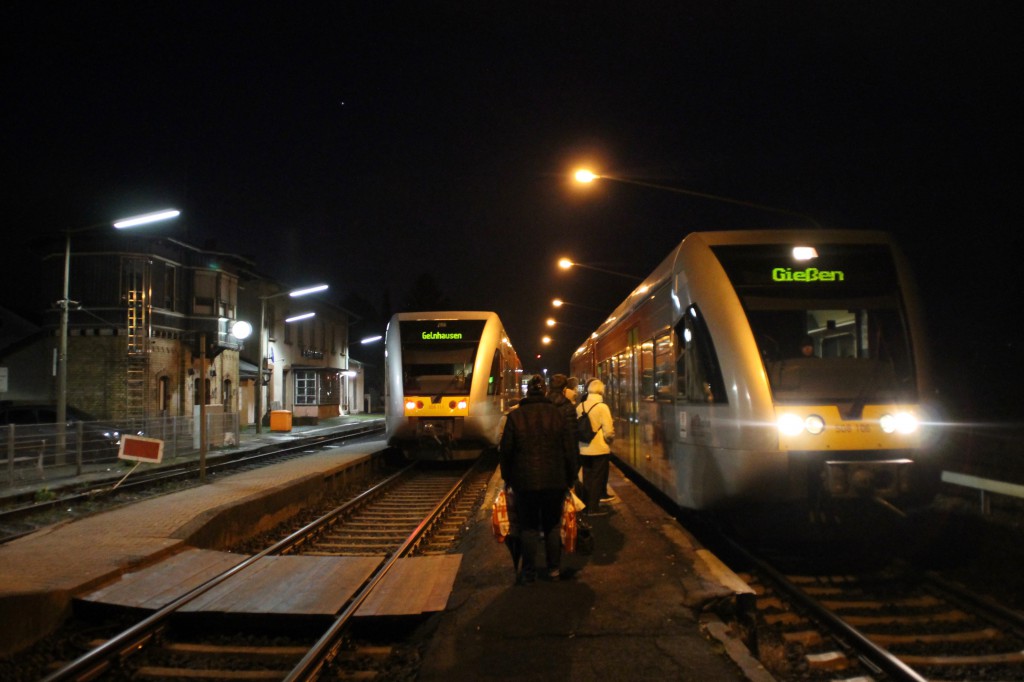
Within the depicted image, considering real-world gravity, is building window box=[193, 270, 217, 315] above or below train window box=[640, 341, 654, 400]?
above

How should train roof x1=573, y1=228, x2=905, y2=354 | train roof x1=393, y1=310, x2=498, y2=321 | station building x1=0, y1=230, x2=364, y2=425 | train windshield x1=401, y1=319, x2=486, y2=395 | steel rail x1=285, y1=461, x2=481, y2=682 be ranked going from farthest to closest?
station building x1=0, y1=230, x2=364, y2=425, train roof x1=393, y1=310, x2=498, y2=321, train windshield x1=401, y1=319, x2=486, y2=395, train roof x1=573, y1=228, x2=905, y2=354, steel rail x1=285, y1=461, x2=481, y2=682

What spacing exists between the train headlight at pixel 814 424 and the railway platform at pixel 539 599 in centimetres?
147

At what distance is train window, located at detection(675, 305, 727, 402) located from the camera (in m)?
7.27

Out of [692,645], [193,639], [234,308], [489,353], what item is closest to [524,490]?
[692,645]

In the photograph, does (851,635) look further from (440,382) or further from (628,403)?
(440,382)

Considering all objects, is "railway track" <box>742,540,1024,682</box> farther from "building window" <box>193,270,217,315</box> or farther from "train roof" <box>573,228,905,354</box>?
"building window" <box>193,270,217,315</box>

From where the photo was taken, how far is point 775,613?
21.3 ft

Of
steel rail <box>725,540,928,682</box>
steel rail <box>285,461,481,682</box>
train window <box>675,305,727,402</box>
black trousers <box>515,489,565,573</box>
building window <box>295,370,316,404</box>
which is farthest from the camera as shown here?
building window <box>295,370,316,404</box>

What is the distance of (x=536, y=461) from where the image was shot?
6.19 m

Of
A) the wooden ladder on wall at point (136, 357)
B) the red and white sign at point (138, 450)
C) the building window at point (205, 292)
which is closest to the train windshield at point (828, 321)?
the red and white sign at point (138, 450)

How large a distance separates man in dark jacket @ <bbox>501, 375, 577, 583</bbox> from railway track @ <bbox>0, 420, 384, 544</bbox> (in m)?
6.46

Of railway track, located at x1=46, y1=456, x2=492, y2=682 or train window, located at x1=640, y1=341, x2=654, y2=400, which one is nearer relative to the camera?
railway track, located at x1=46, y1=456, x2=492, y2=682

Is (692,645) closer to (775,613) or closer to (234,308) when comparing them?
(775,613)

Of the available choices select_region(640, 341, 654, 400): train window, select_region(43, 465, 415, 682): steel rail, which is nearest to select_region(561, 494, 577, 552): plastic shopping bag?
select_region(43, 465, 415, 682): steel rail
